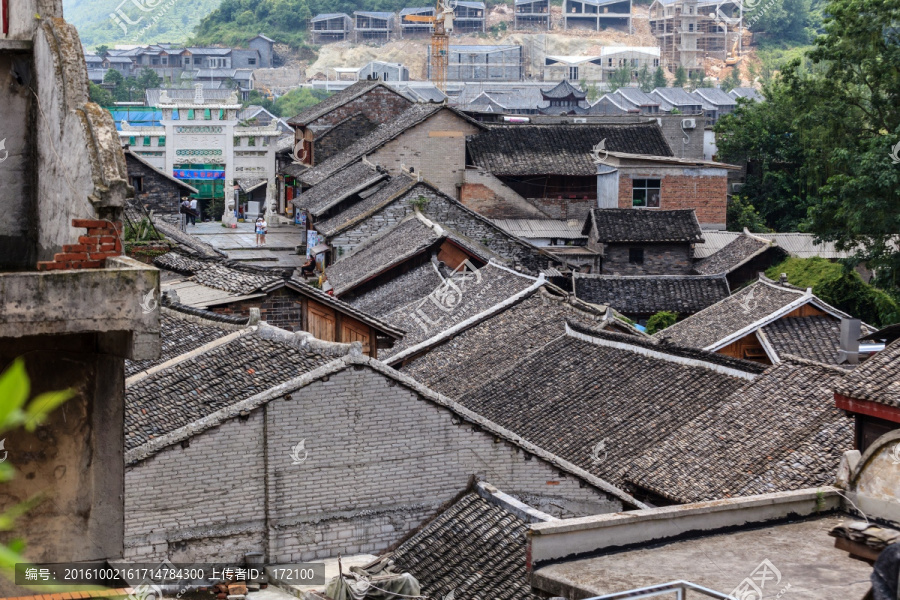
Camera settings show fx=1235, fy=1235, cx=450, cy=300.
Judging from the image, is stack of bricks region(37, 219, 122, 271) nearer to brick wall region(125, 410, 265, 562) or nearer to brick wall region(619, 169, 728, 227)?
brick wall region(125, 410, 265, 562)

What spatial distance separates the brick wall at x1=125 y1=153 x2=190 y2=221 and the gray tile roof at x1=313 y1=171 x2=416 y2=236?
6808mm

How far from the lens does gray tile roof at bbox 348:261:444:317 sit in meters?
30.3

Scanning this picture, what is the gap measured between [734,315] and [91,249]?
21.5 metres

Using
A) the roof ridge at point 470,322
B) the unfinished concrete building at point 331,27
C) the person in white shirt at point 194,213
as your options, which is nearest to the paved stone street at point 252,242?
the person in white shirt at point 194,213

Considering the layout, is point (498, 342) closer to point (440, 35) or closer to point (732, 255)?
point (732, 255)

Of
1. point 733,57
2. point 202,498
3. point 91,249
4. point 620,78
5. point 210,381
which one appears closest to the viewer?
point 91,249

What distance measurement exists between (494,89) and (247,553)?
9871 cm

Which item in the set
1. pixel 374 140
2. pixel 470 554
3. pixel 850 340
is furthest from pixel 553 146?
pixel 470 554

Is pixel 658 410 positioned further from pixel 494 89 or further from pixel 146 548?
pixel 494 89

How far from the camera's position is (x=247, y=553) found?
43.1ft

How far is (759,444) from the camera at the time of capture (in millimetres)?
16062

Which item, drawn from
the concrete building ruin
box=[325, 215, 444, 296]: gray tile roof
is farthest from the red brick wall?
the concrete building ruin

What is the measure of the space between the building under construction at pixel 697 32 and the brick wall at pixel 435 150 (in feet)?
303

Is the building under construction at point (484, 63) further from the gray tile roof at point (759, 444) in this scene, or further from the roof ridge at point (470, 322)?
the gray tile roof at point (759, 444)
